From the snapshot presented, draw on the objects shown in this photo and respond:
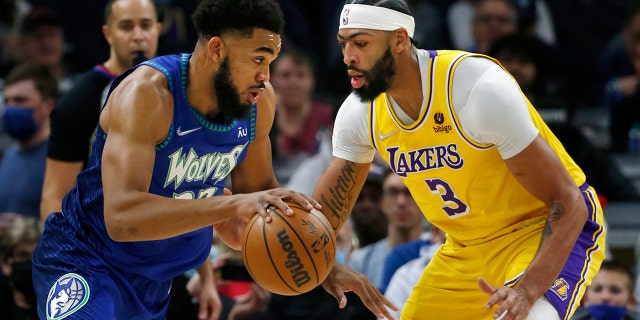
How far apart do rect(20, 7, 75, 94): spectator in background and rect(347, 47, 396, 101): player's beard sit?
557 cm

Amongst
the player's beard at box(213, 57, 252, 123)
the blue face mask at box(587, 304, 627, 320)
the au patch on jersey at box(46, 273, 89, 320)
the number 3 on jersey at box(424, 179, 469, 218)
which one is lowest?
the blue face mask at box(587, 304, 627, 320)

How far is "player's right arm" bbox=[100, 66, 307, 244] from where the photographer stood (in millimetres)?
4441

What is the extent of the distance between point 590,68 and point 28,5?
570 centimetres

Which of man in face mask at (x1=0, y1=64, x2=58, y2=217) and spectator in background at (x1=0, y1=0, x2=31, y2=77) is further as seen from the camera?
spectator in background at (x1=0, y1=0, x2=31, y2=77)

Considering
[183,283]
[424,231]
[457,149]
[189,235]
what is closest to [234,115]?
[189,235]

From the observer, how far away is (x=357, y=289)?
16.9ft

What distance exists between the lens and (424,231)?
8.04m

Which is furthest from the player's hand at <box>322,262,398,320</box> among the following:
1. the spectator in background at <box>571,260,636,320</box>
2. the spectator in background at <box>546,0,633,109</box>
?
the spectator in background at <box>546,0,633,109</box>

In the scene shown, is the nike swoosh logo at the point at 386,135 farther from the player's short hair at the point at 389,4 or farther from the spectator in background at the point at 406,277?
the spectator in background at the point at 406,277

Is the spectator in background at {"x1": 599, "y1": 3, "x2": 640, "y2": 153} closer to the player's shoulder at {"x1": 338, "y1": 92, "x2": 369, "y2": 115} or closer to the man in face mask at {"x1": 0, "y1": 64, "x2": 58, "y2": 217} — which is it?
the player's shoulder at {"x1": 338, "y1": 92, "x2": 369, "y2": 115}

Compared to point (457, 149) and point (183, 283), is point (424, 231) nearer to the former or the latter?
point (183, 283)

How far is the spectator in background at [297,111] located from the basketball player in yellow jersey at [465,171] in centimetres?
399

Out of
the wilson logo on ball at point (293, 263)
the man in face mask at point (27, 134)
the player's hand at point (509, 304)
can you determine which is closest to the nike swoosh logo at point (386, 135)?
the wilson logo on ball at point (293, 263)

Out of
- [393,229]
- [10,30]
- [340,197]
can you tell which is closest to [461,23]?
[393,229]
